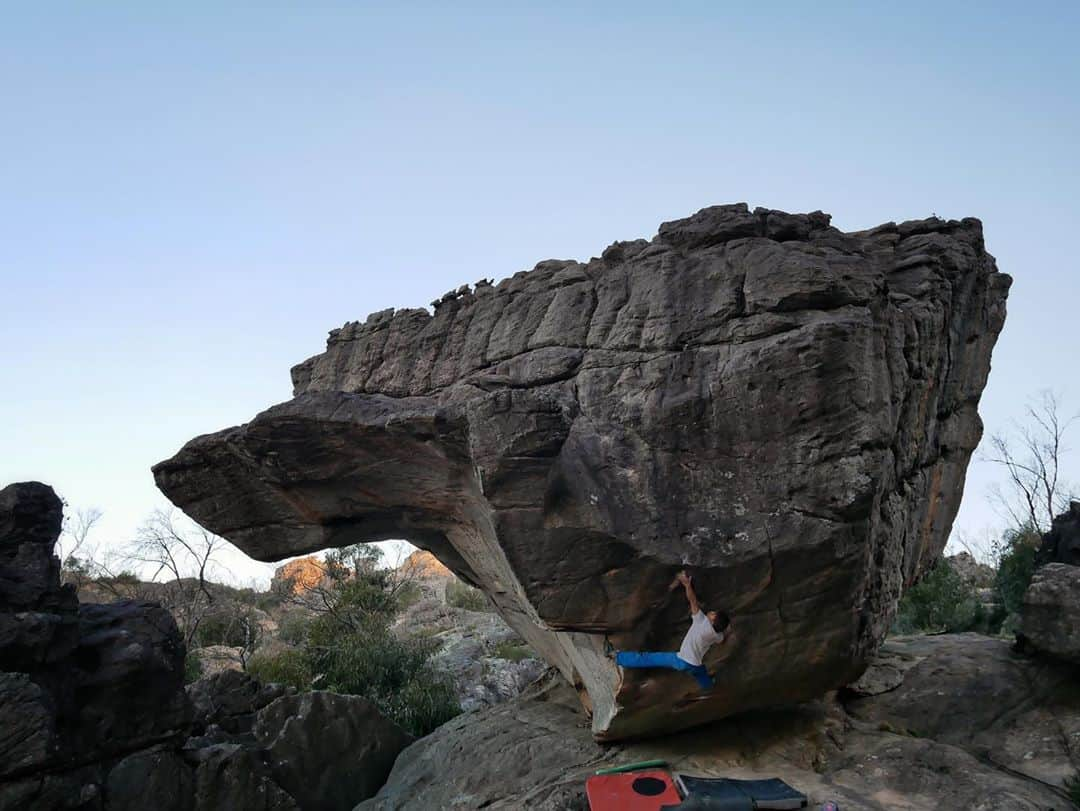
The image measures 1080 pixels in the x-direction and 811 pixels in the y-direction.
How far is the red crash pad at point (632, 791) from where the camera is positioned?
8602 mm

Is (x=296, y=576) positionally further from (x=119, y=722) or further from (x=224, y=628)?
(x=119, y=722)

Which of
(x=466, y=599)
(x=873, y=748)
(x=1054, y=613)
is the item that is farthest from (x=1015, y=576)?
(x=466, y=599)

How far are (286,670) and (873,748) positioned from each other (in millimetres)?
16602

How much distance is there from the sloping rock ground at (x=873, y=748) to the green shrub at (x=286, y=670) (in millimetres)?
9859

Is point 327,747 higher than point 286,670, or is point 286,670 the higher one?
point 286,670

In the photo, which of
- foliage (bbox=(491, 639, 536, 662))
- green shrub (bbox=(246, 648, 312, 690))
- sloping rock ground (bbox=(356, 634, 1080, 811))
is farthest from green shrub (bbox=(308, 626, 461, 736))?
sloping rock ground (bbox=(356, 634, 1080, 811))

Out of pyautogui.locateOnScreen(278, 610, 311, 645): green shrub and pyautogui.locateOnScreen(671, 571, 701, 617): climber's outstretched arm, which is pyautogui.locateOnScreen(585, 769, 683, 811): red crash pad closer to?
pyautogui.locateOnScreen(671, 571, 701, 617): climber's outstretched arm

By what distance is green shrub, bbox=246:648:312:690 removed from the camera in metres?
21.0

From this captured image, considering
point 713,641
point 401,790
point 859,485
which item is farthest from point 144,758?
point 859,485

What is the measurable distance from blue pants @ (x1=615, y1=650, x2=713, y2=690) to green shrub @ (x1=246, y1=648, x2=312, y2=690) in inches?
546

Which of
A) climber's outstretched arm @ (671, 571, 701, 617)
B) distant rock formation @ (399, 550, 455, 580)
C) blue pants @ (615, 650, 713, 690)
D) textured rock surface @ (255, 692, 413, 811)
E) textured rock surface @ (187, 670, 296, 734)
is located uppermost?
distant rock formation @ (399, 550, 455, 580)

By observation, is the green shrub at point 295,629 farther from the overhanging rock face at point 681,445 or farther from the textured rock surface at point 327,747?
the overhanging rock face at point 681,445

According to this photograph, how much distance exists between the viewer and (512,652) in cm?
2405

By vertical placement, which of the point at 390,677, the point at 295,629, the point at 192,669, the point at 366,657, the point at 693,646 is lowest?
the point at 390,677
